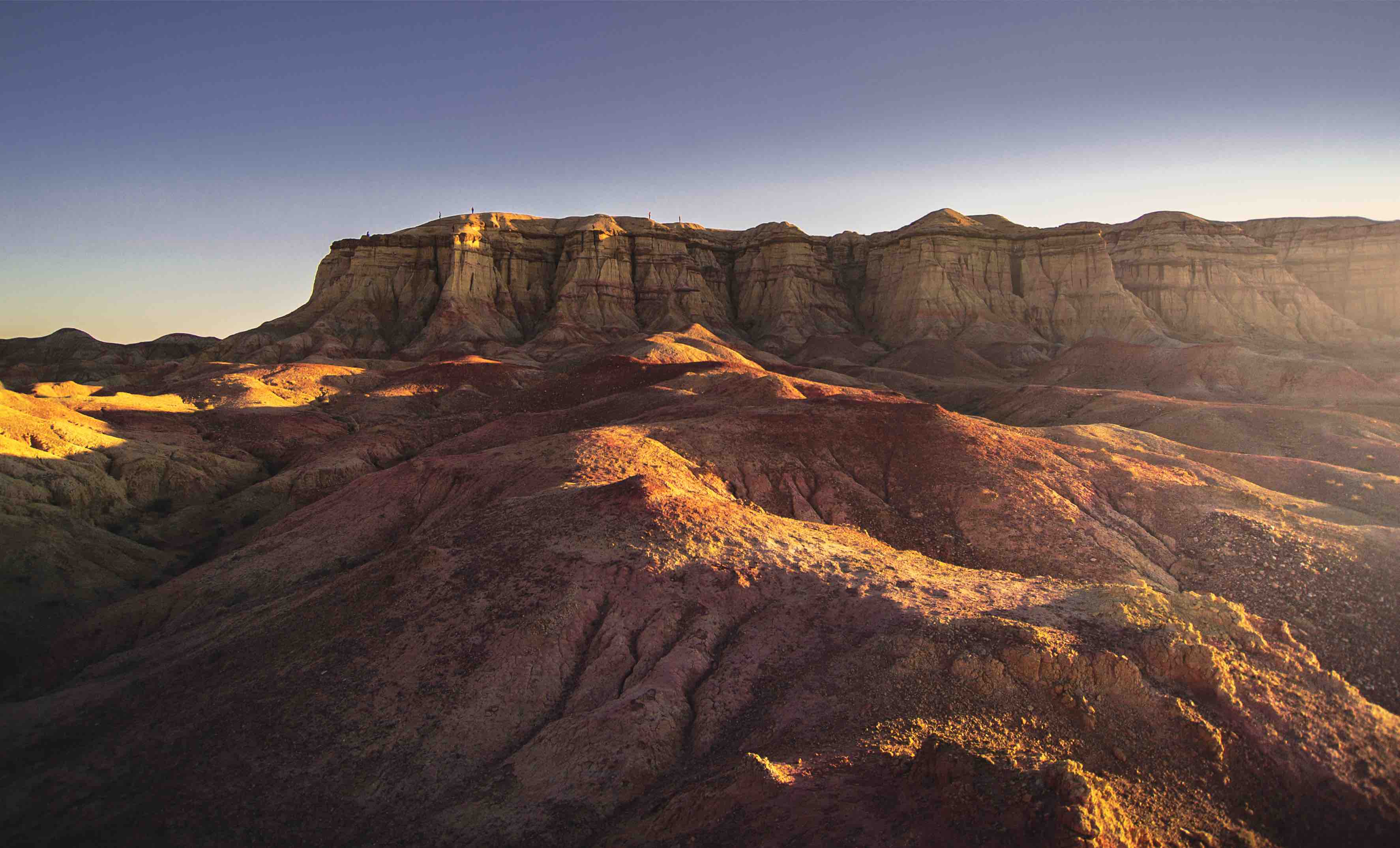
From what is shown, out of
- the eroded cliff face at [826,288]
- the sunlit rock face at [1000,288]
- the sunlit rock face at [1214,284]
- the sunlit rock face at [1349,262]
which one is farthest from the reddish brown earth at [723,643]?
the sunlit rock face at [1349,262]

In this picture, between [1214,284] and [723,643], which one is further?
[1214,284]

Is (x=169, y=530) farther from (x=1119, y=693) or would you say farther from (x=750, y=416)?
(x=1119, y=693)

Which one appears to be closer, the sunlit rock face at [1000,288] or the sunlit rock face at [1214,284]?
the sunlit rock face at [1214,284]

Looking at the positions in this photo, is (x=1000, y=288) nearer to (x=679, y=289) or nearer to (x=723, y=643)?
(x=679, y=289)

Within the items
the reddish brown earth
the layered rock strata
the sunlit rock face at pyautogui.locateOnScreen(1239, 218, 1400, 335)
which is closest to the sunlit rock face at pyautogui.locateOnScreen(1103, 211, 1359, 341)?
the sunlit rock face at pyautogui.locateOnScreen(1239, 218, 1400, 335)

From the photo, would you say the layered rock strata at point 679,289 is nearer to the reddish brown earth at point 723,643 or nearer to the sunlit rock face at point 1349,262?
the sunlit rock face at point 1349,262

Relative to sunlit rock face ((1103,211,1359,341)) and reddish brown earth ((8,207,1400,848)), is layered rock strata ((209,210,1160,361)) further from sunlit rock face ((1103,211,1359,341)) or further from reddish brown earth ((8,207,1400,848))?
reddish brown earth ((8,207,1400,848))

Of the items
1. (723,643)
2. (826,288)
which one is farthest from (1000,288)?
(723,643)

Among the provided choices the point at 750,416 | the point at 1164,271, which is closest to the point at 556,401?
the point at 750,416
